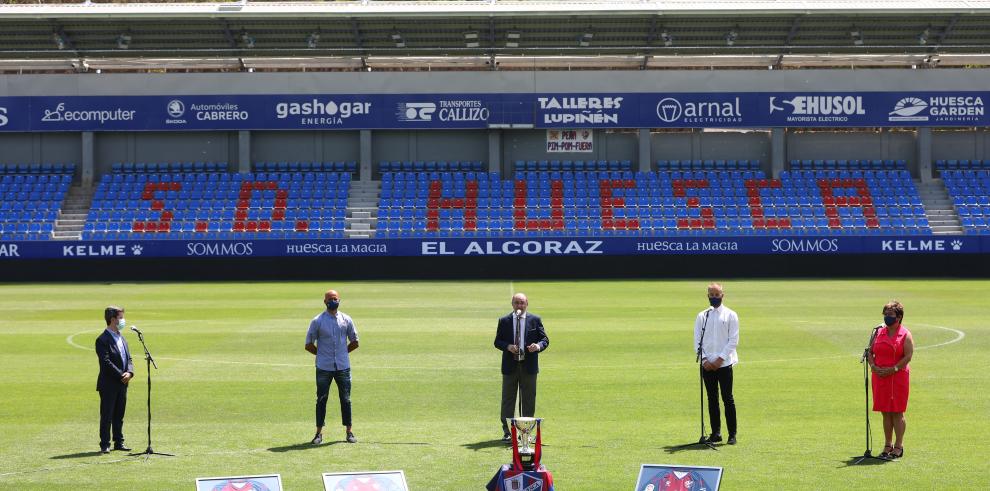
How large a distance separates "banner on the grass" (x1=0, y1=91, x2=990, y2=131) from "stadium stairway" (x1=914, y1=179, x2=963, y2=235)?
292 cm

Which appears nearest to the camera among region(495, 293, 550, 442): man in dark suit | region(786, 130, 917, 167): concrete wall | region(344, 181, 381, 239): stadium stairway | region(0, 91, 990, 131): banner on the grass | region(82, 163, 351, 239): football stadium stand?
region(495, 293, 550, 442): man in dark suit

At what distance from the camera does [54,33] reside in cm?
4944

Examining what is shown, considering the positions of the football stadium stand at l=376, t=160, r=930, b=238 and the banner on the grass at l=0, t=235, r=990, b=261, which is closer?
the banner on the grass at l=0, t=235, r=990, b=261

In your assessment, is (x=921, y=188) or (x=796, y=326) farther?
(x=921, y=188)

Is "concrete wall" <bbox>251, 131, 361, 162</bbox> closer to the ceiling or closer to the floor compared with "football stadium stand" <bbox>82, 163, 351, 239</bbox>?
closer to the ceiling

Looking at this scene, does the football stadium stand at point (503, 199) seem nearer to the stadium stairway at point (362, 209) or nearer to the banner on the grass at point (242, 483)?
the stadium stairway at point (362, 209)

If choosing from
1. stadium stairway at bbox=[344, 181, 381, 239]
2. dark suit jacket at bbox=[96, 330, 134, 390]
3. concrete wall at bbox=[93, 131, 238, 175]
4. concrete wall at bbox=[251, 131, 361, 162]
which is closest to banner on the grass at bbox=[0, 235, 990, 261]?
stadium stairway at bbox=[344, 181, 381, 239]

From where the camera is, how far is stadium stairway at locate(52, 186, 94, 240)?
47438mm

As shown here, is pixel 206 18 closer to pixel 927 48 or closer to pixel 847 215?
pixel 847 215

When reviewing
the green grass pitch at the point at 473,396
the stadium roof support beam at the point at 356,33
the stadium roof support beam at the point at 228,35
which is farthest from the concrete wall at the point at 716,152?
the green grass pitch at the point at 473,396

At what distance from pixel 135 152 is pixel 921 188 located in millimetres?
37016

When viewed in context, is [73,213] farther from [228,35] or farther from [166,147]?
[228,35]

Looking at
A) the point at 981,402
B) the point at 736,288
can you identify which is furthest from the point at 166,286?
the point at 981,402

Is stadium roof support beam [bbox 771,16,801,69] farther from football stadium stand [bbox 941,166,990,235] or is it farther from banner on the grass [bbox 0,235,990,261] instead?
banner on the grass [bbox 0,235,990,261]
